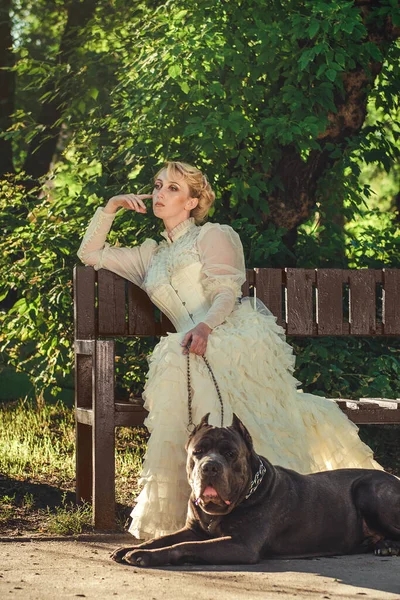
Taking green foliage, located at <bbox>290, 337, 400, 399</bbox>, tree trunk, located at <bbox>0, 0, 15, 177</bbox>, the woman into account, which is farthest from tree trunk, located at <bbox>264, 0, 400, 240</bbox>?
tree trunk, located at <bbox>0, 0, 15, 177</bbox>

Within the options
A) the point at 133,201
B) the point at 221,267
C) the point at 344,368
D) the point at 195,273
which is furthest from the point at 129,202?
the point at 344,368

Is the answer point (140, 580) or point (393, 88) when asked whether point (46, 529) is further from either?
point (393, 88)

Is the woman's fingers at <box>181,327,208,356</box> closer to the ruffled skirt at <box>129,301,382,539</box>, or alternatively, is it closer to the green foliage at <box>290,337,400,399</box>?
the ruffled skirt at <box>129,301,382,539</box>

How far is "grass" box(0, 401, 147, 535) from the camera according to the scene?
→ 236 inches

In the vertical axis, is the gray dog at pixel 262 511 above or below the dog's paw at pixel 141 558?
above

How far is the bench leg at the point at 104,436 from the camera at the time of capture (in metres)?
5.79

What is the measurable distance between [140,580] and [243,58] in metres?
4.91

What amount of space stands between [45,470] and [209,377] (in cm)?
261

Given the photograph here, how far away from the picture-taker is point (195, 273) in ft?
19.7

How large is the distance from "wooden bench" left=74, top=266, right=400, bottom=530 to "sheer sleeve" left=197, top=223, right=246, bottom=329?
61 cm

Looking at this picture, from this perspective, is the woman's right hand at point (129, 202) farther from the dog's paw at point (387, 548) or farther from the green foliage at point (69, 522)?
the dog's paw at point (387, 548)

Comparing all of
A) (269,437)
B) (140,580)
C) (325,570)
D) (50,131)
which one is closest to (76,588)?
(140,580)

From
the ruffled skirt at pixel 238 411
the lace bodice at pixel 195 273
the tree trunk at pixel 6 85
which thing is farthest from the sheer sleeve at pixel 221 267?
the tree trunk at pixel 6 85

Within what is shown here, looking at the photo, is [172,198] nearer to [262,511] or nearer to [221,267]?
[221,267]
